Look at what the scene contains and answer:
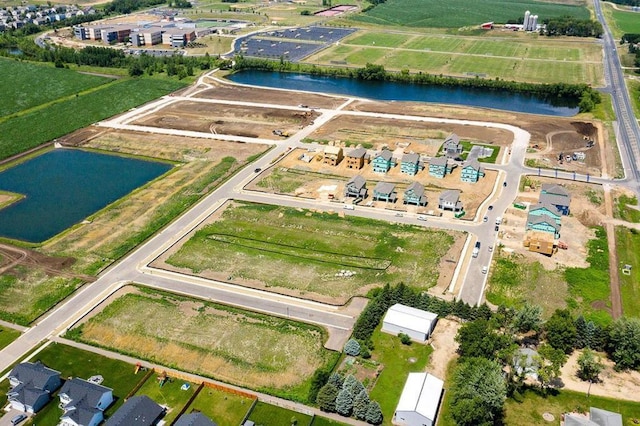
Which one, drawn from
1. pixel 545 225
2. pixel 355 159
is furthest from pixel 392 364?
pixel 355 159

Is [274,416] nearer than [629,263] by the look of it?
Yes

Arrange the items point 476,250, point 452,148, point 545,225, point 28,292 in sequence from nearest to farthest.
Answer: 1. point 28,292
2. point 476,250
3. point 545,225
4. point 452,148

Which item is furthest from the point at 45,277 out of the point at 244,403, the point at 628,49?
the point at 628,49

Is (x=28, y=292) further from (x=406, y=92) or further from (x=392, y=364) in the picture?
(x=406, y=92)

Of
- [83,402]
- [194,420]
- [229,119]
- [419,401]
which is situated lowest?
[419,401]

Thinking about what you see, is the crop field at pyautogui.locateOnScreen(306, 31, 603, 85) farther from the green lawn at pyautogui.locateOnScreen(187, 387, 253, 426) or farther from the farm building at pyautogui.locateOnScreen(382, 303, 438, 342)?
the green lawn at pyautogui.locateOnScreen(187, 387, 253, 426)

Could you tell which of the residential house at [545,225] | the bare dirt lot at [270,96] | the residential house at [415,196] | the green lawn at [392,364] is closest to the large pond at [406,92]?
the bare dirt lot at [270,96]
